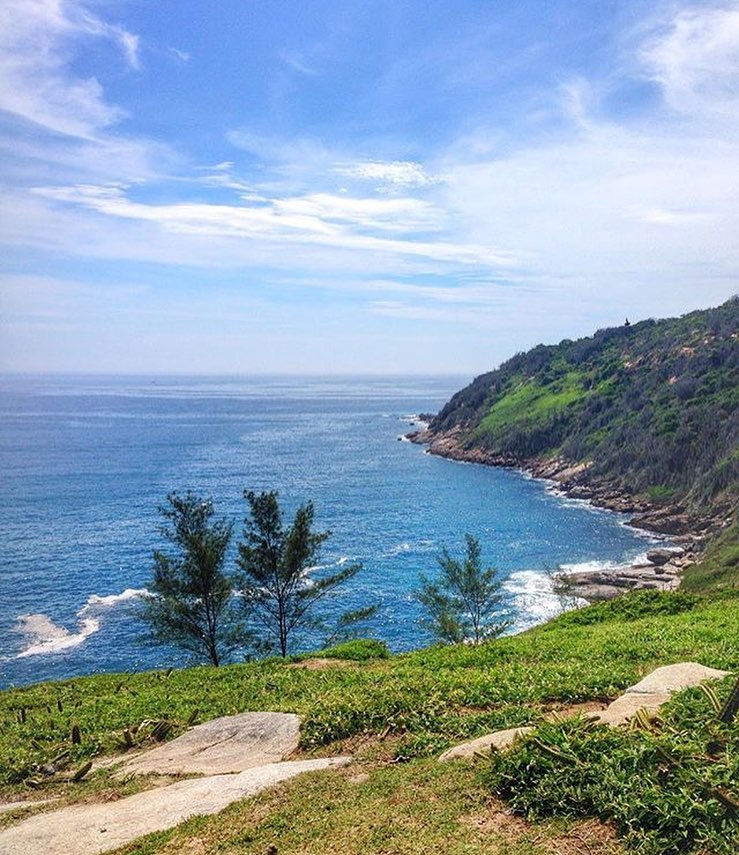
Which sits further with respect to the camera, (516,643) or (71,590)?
(71,590)

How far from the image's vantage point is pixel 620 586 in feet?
192

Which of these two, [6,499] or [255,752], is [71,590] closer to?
[6,499]

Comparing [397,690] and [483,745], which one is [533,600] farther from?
[483,745]

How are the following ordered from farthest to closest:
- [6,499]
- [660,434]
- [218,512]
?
[660,434], [6,499], [218,512]

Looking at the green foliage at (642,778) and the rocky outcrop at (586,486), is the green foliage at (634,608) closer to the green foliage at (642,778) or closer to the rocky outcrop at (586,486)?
the green foliage at (642,778)

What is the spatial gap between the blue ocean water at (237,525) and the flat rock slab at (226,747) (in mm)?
25049

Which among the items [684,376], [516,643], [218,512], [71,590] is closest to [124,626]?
[71,590]

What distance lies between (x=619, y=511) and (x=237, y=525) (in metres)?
51.0

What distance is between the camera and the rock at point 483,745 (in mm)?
9070

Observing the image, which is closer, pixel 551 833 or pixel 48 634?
pixel 551 833

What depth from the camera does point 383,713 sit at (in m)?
11.9

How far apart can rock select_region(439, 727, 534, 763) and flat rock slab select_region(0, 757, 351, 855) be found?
1740mm

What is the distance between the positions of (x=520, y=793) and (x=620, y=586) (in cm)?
5599

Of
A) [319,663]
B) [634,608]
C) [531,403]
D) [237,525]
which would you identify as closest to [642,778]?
[319,663]
